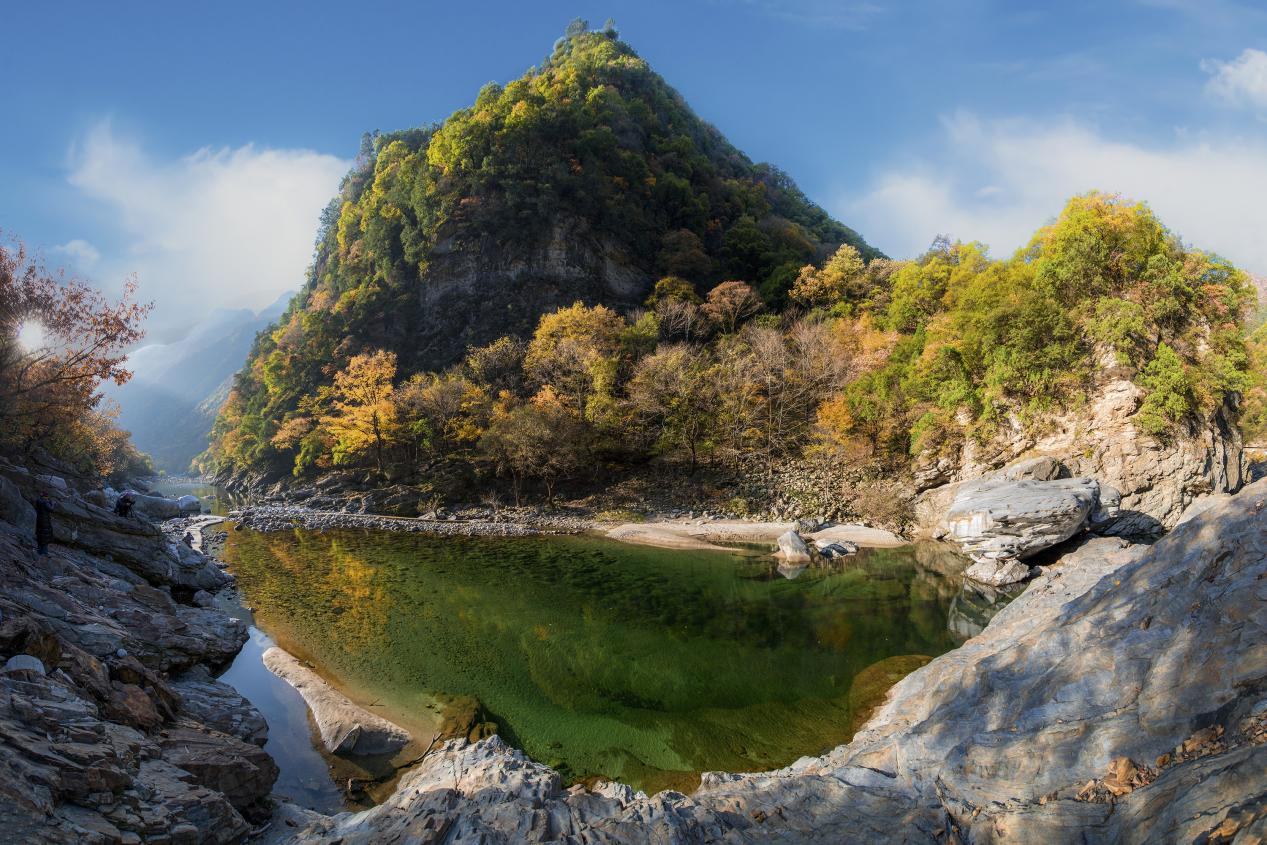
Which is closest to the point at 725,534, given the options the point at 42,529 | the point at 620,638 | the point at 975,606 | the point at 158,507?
the point at 975,606

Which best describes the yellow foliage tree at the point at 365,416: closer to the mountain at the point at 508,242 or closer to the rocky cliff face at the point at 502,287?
the mountain at the point at 508,242

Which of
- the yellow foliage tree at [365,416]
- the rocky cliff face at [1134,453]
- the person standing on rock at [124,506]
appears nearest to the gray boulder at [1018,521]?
the rocky cliff face at [1134,453]

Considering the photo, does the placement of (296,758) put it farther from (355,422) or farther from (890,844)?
(355,422)

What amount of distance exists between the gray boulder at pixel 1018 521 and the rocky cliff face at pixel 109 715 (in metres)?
22.6

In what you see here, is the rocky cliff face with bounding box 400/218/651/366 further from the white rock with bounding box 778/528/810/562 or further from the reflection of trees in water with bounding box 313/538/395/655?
the white rock with bounding box 778/528/810/562

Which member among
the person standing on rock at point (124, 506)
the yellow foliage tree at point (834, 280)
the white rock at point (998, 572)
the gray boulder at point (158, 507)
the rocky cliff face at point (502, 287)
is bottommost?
the white rock at point (998, 572)

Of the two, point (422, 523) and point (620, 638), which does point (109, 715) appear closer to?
point (620, 638)

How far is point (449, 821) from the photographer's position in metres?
5.98

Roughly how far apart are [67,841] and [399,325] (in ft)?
168

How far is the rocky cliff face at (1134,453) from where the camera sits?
21.8 meters

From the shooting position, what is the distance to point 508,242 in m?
51.6

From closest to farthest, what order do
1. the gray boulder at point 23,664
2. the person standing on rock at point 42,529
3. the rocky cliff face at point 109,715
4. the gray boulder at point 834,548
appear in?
the rocky cliff face at point 109,715 → the gray boulder at point 23,664 → the person standing on rock at point 42,529 → the gray boulder at point 834,548

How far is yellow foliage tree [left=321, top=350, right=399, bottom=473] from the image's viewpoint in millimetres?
39344

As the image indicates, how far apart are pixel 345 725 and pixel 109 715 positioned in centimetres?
380
